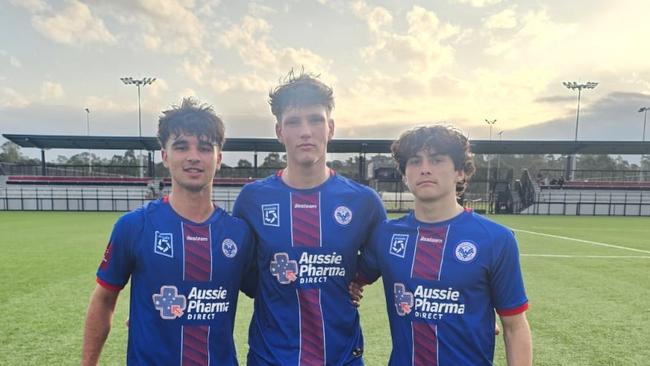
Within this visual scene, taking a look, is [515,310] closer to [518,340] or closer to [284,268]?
[518,340]

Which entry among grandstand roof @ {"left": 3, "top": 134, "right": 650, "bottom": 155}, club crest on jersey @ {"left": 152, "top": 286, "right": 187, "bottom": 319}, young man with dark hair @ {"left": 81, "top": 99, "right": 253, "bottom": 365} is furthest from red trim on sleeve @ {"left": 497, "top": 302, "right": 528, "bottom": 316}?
grandstand roof @ {"left": 3, "top": 134, "right": 650, "bottom": 155}

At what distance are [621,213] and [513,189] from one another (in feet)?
28.3

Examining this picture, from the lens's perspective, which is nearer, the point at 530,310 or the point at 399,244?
the point at 399,244

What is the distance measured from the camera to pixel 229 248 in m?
2.37

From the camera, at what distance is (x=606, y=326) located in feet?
17.6

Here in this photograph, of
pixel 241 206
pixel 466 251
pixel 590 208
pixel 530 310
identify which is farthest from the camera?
pixel 590 208

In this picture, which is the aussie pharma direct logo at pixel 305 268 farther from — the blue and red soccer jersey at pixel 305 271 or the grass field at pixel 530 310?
the grass field at pixel 530 310

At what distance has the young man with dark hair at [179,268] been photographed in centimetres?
223

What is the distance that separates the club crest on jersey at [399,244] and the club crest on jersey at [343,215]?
1.04ft

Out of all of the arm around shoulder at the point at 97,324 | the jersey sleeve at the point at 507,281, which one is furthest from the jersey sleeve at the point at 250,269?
the jersey sleeve at the point at 507,281

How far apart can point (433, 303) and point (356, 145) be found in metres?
35.0

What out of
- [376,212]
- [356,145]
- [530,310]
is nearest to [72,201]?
[356,145]

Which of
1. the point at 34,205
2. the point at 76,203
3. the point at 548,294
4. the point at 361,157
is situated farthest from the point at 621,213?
the point at 34,205

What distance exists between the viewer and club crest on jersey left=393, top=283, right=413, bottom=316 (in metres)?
2.26
